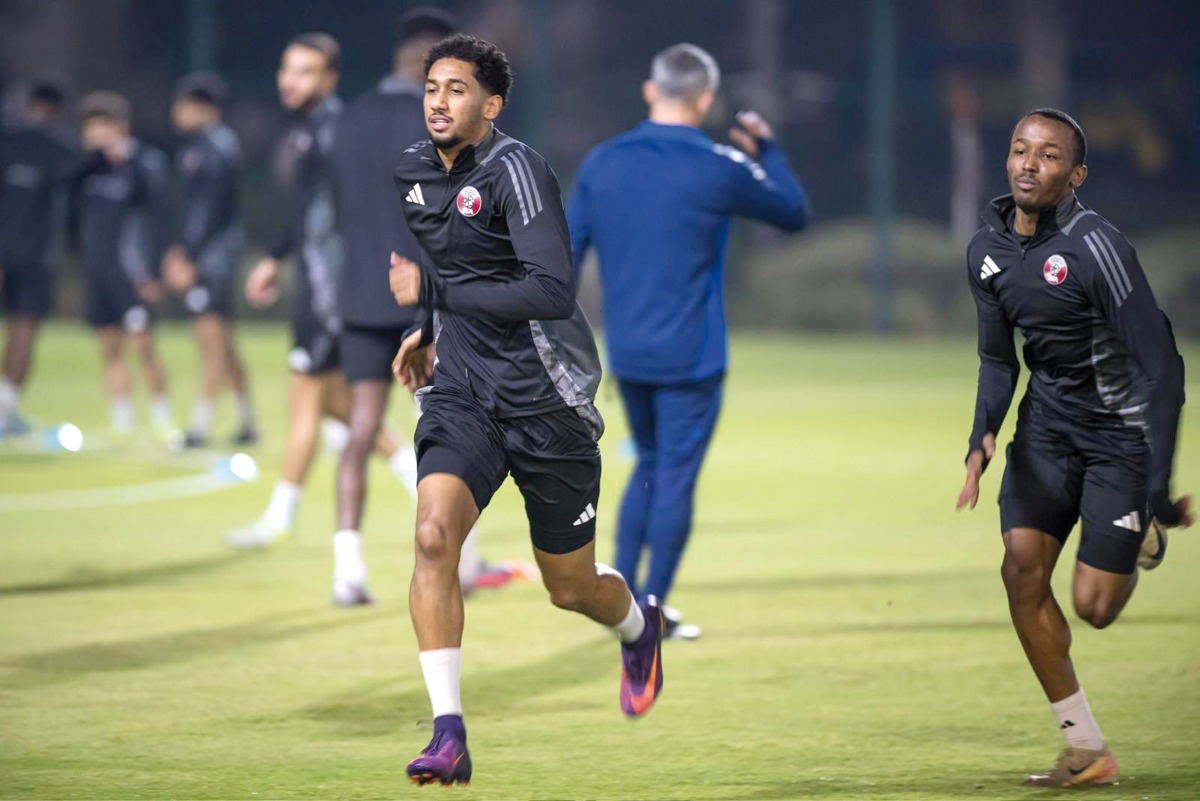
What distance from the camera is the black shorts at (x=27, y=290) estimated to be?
16.4m

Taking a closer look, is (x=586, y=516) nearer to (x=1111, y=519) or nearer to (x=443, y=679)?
(x=443, y=679)

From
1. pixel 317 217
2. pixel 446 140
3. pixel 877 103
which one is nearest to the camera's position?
pixel 446 140

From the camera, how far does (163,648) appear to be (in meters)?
8.46

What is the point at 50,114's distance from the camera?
55.2 feet

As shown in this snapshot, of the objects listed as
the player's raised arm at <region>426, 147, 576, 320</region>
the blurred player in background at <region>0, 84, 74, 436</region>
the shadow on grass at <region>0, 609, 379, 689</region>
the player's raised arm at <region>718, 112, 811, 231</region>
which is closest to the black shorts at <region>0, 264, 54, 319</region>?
the blurred player in background at <region>0, 84, 74, 436</region>

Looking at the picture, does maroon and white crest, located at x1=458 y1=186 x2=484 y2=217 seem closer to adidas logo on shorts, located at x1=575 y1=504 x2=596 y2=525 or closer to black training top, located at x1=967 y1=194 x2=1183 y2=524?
adidas logo on shorts, located at x1=575 y1=504 x2=596 y2=525

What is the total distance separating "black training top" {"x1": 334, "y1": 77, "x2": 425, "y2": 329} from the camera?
9.36m

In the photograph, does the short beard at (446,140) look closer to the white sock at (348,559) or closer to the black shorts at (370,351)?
the black shorts at (370,351)

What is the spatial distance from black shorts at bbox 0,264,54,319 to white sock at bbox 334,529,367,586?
775 centimetres

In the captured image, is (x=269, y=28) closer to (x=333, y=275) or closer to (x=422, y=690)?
(x=333, y=275)

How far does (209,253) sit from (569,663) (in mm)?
8568

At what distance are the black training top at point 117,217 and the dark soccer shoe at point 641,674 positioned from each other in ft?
33.5

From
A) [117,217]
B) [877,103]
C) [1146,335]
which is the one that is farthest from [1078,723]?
[877,103]

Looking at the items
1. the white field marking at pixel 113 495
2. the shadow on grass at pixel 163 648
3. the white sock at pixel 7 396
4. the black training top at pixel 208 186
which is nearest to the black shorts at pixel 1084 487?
the shadow on grass at pixel 163 648
